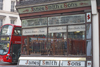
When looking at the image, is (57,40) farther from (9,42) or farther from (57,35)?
(9,42)

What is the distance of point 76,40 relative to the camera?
14078mm

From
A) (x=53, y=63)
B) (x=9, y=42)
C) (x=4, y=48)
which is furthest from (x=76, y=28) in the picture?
(x=4, y=48)

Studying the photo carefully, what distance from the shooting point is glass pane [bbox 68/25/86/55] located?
13.9 metres

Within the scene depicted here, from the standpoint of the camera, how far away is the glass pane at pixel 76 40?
13906 millimetres

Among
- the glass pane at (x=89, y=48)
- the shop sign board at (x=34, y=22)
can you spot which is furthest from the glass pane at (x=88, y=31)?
the shop sign board at (x=34, y=22)

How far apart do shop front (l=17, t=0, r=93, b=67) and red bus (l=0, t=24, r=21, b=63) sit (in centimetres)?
522

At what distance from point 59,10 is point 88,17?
2.14 m

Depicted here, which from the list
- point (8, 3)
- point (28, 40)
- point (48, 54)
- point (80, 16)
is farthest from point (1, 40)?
point (8, 3)

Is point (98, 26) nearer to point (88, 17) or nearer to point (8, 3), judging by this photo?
point (88, 17)

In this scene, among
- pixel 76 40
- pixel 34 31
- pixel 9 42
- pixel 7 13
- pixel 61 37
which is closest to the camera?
pixel 76 40

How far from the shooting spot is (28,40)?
1598 cm

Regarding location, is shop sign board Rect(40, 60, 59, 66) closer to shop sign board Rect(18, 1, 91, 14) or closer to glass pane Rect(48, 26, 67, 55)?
glass pane Rect(48, 26, 67, 55)

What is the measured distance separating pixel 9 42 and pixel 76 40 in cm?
900

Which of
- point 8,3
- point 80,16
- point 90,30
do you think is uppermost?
point 8,3
